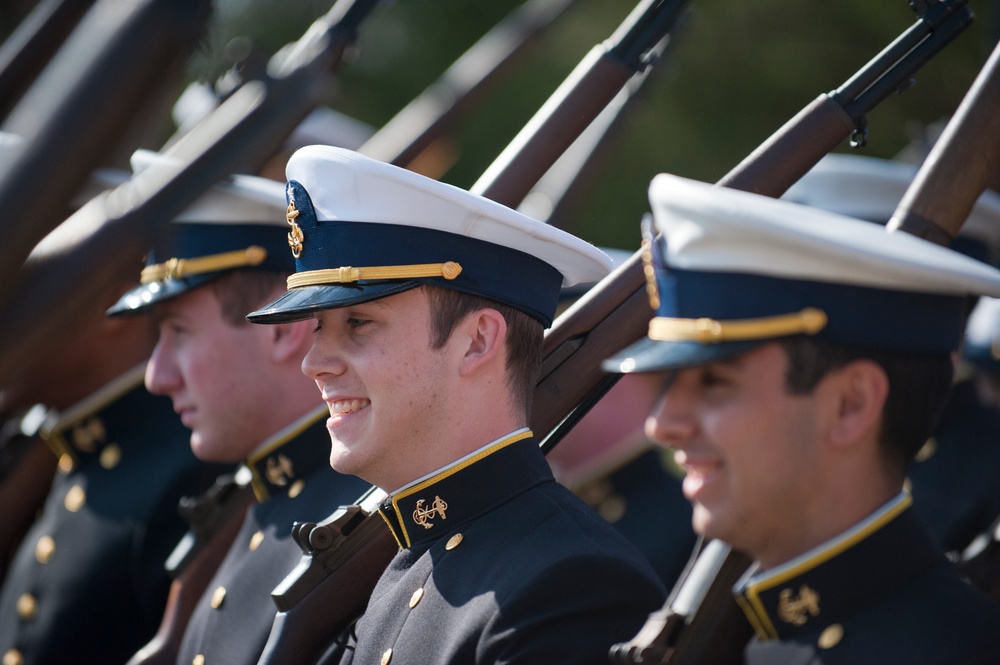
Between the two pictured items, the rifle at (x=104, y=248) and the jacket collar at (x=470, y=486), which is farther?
the jacket collar at (x=470, y=486)

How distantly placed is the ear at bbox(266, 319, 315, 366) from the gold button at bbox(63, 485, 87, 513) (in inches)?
48.5

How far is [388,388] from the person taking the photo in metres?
2.79

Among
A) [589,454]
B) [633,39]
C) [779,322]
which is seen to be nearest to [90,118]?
[779,322]

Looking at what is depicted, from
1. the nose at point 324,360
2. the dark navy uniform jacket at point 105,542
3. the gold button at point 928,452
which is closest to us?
the nose at point 324,360

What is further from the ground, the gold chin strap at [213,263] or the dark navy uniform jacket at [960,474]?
the gold chin strap at [213,263]

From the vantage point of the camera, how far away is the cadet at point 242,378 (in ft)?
12.2

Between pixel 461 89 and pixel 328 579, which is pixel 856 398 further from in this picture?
pixel 461 89

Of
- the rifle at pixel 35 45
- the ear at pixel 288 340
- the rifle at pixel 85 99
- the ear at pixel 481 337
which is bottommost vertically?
the ear at pixel 288 340

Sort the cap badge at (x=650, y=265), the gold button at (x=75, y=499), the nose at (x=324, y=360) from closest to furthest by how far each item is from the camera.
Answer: the cap badge at (x=650, y=265), the nose at (x=324, y=360), the gold button at (x=75, y=499)

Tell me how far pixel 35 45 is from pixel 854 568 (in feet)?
5.09

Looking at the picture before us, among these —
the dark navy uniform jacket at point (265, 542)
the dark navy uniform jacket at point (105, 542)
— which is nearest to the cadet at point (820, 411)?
the dark navy uniform jacket at point (265, 542)

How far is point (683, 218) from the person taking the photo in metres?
2.27

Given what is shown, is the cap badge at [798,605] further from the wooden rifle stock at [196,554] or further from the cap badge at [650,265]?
the wooden rifle stock at [196,554]

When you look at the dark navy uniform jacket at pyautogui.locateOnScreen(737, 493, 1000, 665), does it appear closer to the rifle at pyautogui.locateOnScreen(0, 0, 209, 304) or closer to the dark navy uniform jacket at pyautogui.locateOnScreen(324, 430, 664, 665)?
the dark navy uniform jacket at pyautogui.locateOnScreen(324, 430, 664, 665)
